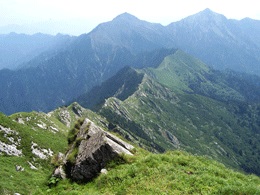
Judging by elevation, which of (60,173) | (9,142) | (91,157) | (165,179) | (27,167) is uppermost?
(165,179)

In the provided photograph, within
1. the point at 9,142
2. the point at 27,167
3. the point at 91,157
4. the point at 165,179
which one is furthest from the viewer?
the point at 9,142

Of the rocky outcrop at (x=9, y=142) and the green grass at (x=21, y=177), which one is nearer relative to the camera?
the green grass at (x=21, y=177)

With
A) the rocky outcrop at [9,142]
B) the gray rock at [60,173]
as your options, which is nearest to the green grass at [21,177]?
the gray rock at [60,173]

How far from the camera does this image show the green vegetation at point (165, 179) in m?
20.6

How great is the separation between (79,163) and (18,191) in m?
14.2

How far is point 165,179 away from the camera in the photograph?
2227cm

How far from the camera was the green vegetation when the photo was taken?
67.7ft

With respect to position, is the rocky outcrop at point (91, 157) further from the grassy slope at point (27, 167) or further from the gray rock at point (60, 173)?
the grassy slope at point (27, 167)

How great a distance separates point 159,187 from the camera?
835 inches

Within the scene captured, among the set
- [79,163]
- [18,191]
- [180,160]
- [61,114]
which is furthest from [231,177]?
[61,114]

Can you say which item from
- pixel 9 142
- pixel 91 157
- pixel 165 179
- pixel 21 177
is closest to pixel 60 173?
pixel 91 157

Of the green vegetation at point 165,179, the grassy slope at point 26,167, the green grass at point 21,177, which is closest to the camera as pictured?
the green vegetation at point 165,179

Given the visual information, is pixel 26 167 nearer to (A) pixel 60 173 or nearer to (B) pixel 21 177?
(B) pixel 21 177

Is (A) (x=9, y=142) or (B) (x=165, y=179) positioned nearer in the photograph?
(B) (x=165, y=179)
